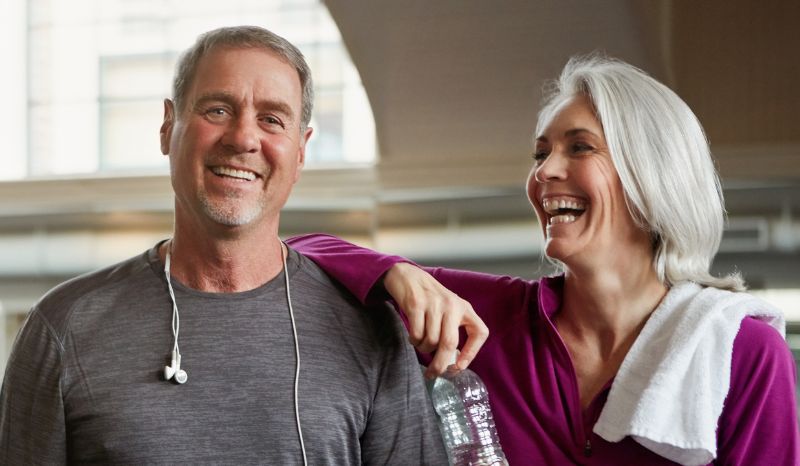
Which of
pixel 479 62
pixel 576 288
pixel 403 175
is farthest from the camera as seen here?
pixel 403 175

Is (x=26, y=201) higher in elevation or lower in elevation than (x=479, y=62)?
lower

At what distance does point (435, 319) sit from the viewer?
1.79 metres

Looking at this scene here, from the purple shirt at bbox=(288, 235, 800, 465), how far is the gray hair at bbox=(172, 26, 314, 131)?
0.35 m

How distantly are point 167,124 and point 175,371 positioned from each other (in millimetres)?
448

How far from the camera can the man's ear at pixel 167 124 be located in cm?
193

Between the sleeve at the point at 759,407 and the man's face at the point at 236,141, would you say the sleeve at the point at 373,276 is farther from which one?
the sleeve at the point at 759,407

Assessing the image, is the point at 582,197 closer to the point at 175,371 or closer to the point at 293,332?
the point at 293,332

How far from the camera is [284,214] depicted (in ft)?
22.9

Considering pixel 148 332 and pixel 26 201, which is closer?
pixel 148 332

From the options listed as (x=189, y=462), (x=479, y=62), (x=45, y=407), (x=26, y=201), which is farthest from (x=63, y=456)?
(x=26, y=201)

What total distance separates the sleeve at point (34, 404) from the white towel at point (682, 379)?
981 mm

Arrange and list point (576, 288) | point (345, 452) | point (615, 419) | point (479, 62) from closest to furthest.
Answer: point (345, 452) → point (615, 419) → point (576, 288) → point (479, 62)

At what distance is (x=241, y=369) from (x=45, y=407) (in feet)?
0.98

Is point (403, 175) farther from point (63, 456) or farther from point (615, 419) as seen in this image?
point (63, 456)
